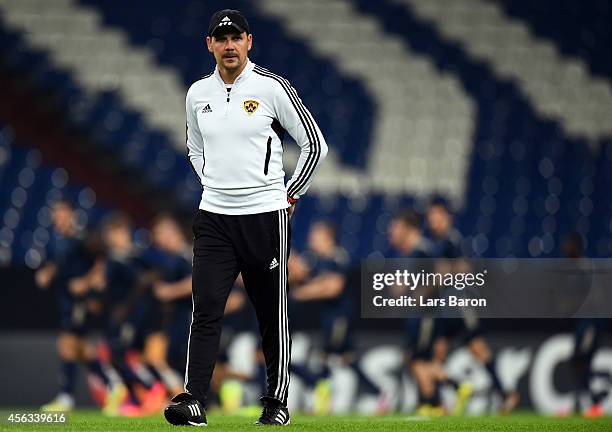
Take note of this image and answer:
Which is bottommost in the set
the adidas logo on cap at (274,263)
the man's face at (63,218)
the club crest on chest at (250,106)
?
the man's face at (63,218)

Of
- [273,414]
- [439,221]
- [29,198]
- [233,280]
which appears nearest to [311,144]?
[233,280]

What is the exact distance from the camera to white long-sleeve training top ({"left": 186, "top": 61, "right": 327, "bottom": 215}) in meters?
4.52

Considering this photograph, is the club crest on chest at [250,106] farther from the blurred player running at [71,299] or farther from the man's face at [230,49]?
the blurred player running at [71,299]

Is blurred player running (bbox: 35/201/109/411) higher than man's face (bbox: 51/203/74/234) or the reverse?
the reverse

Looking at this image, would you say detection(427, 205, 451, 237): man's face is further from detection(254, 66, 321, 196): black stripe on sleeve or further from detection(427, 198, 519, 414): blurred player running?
detection(254, 66, 321, 196): black stripe on sleeve

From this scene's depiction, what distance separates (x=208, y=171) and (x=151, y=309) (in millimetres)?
5387

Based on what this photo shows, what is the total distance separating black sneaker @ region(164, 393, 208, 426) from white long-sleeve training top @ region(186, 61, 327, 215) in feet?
2.44

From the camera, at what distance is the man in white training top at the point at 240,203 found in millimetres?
4516

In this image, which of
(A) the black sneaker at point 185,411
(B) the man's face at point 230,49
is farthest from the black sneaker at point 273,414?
(B) the man's face at point 230,49

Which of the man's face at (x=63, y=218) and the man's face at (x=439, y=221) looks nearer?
the man's face at (x=439, y=221)

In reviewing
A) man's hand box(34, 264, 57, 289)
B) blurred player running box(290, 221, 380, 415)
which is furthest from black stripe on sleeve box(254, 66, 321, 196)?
man's hand box(34, 264, 57, 289)

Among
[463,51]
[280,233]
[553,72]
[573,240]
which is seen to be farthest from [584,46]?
[280,233]

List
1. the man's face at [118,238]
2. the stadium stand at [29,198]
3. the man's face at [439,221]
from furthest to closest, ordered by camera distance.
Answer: the stadium stand at [29,198], the man's face at [118,238], the man's face at [439,221]

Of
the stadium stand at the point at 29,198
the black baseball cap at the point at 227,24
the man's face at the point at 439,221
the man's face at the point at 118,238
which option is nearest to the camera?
the black baseball cap at the point at 227,24
